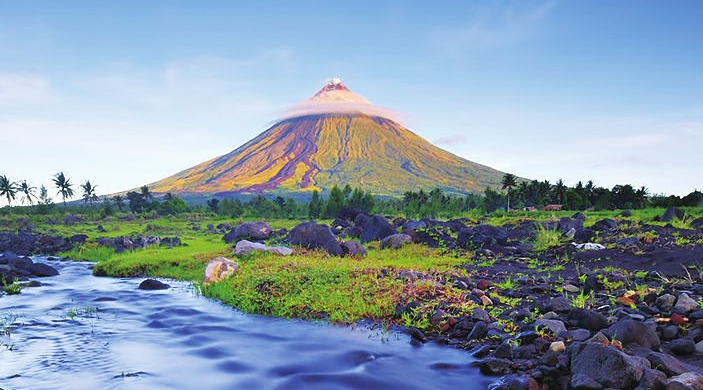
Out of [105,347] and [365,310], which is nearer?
[105,347]

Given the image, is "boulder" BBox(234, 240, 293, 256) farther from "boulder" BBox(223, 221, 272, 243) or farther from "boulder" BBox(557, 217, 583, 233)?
"boulder" BBox(557, 217, 583, 233)

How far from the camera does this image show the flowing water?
7.38 metres

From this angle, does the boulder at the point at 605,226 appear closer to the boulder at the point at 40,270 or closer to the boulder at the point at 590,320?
the boulder at the point at 590,320

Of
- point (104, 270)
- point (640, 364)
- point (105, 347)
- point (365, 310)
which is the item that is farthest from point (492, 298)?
point (104, 270)

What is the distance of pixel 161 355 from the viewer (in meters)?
8.77

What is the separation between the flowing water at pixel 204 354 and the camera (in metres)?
7.38

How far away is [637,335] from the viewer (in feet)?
22.2

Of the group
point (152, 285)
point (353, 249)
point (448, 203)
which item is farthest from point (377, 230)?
point (448, 203)

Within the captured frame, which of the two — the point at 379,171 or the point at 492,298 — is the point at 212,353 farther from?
the point at 379,171

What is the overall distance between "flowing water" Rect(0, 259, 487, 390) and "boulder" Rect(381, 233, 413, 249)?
10746mm

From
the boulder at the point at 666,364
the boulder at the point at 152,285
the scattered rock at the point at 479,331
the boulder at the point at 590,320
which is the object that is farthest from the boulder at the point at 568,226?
the boulder at the point at 666,364

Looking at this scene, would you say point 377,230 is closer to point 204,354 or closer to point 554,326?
point 204,354

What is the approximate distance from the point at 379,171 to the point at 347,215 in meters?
141

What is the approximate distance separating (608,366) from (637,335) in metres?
1.47
